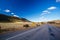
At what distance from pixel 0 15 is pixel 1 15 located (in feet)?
3.60

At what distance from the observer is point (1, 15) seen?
15112 centimetres

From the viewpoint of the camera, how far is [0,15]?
15075 cm
